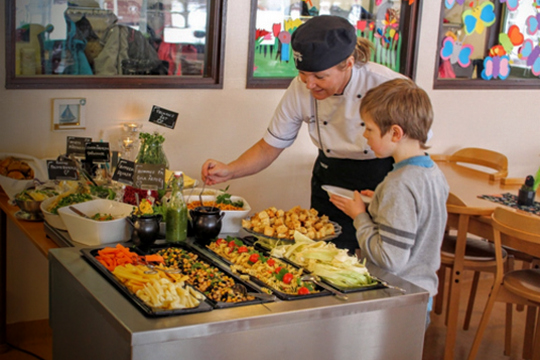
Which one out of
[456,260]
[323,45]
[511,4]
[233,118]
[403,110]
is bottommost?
[456,260]

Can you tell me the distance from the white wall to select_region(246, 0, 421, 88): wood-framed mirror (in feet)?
0.22

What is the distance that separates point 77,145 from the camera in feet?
8.97

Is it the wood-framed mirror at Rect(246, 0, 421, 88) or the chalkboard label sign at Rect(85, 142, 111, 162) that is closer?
the chalkboard label sign at Rect(85, 142, 111, 162)

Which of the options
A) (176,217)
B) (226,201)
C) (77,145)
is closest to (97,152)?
(77,145)

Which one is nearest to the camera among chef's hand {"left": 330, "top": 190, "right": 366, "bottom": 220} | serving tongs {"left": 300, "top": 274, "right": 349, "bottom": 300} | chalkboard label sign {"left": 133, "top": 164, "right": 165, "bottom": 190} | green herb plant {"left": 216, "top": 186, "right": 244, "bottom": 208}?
serving tongs {"left": 300, "top": 274, "right": 349, "bottom": 300}

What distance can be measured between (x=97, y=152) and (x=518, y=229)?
1.89m

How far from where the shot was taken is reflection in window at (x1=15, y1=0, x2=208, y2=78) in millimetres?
3057

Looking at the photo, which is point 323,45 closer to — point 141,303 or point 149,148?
point 149,148

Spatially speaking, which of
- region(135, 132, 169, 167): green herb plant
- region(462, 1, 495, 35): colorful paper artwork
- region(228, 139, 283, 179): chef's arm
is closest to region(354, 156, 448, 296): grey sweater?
region(228, 139, 283, 179): chef's arm

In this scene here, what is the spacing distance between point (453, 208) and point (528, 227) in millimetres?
446

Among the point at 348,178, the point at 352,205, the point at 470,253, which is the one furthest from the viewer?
the point at 470,253

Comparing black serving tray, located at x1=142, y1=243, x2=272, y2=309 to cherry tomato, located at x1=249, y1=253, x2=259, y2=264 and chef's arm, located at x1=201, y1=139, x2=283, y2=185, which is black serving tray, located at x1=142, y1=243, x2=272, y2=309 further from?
chef's arm, located at x1=201, y1=139, x2=283, y2=185

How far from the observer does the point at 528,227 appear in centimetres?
284

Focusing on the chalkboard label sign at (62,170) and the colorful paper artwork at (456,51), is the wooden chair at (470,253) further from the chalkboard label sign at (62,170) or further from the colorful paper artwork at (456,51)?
the chalkboard label sign at (62,170)
